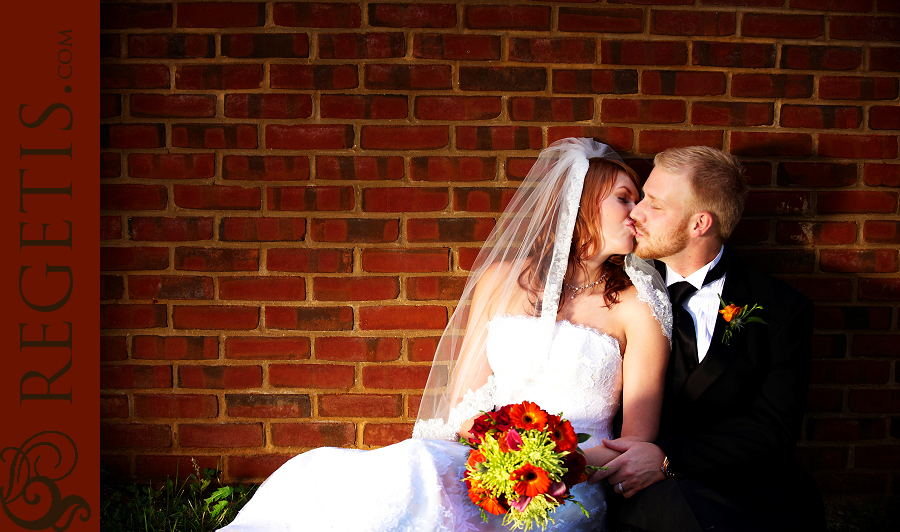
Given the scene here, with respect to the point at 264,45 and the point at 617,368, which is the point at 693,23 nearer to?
the point at 617,368

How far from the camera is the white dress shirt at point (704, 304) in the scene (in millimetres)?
2070

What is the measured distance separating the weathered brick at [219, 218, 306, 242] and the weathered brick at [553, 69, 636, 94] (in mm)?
1276

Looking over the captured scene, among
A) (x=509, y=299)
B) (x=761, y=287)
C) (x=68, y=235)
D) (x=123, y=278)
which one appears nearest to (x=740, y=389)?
(x=761, y=287)

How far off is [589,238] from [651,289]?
12.5 inches

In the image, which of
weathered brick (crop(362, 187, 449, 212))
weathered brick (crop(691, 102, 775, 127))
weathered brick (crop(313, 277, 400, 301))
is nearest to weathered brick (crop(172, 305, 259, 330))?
weathered brick (crop(313, 277, 400, 301))

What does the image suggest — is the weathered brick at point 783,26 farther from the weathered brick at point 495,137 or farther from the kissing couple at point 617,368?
the weathered brick at point 495,137

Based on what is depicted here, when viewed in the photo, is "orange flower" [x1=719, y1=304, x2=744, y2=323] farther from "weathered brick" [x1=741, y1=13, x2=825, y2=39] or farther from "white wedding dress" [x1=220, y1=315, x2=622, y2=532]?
"weathered brick" [x1=741, y1=13, x2=825, y2=39]

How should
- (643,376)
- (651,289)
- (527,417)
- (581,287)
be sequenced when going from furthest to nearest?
(581,287) → (651,289) → (643,376) → (527,417)

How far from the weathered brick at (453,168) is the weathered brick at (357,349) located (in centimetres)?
74

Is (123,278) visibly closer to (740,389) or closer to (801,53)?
(740,389)

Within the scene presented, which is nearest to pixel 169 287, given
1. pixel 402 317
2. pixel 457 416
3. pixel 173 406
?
pixel 173 406

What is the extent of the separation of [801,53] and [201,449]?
3188 mm

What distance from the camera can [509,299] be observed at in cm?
230

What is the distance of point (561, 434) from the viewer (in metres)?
1.60
